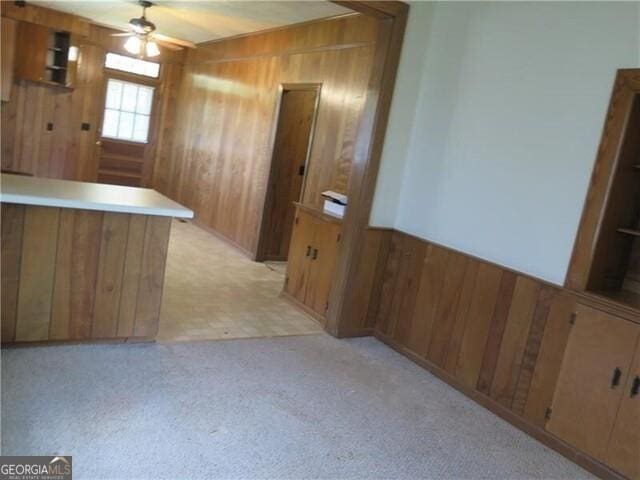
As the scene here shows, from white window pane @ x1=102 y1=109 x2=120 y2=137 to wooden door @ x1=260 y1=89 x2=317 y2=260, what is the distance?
3.45 metres

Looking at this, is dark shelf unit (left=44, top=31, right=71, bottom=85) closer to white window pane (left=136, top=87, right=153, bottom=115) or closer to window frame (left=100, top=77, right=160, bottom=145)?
window frame (left=100, top=77, right=160, bottom=145)

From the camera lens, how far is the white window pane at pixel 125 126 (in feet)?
26.0

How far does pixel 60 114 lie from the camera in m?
7.38

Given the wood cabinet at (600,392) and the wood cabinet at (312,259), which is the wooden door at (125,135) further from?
the wood cabinet at (600,392)

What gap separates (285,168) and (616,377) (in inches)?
157

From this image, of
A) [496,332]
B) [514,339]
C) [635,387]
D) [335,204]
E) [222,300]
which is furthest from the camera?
[222,300]

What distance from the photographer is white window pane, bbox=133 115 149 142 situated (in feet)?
26.5

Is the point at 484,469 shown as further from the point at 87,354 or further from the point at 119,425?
the point at 87,354

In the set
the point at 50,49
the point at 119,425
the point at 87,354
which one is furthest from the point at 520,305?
the point at 50,49

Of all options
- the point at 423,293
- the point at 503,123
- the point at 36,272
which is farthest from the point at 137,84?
the point at 503,123

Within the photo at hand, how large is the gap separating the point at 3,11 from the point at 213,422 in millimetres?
6418

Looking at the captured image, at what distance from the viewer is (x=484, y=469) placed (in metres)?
2.42

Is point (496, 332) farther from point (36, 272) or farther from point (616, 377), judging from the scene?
point (36, 272)

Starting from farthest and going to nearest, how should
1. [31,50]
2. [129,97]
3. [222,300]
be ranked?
[129,97]
[31,50]
[222,300]
